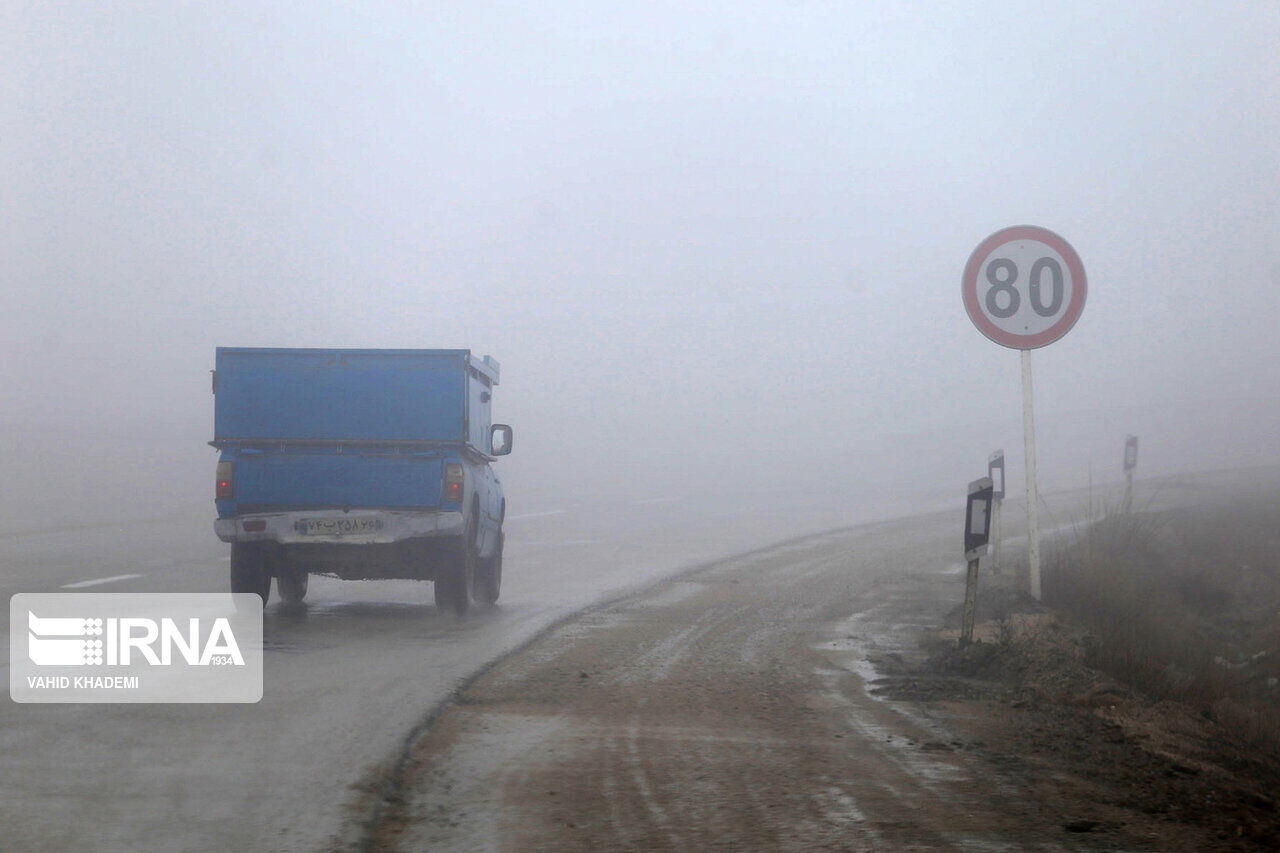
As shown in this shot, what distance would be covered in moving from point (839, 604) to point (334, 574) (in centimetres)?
463

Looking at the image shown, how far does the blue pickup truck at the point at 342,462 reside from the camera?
444 inches

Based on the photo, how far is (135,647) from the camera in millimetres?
9406

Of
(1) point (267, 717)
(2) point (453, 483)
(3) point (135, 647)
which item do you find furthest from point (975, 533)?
(3) point (135, 647)

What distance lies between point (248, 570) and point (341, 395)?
165 centimetres

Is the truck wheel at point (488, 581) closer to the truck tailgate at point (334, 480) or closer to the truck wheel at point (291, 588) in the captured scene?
the truck wheel at point (291, 588)

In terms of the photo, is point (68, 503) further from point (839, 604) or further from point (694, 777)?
point (694, 777)

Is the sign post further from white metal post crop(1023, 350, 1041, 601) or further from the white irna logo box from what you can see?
the white irna logo box

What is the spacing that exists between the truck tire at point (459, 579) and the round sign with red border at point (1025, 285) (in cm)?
461

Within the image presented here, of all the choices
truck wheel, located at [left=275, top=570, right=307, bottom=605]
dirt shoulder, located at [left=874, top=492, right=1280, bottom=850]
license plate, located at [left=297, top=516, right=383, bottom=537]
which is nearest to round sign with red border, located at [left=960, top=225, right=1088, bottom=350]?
dirt shoulder, located at [left=874, top=492, right=1280, bottom=850]

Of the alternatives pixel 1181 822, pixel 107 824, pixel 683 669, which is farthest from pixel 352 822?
pixel 683 669

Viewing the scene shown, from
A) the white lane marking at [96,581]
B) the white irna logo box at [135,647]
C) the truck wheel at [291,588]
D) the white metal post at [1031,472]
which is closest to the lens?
the white irna logo box at [135,647]

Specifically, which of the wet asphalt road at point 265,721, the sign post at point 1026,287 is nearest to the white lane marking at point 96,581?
the wet asphalt road at point 265,721

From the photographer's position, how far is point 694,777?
5.73m

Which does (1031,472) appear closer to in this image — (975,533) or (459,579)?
(975,533)
